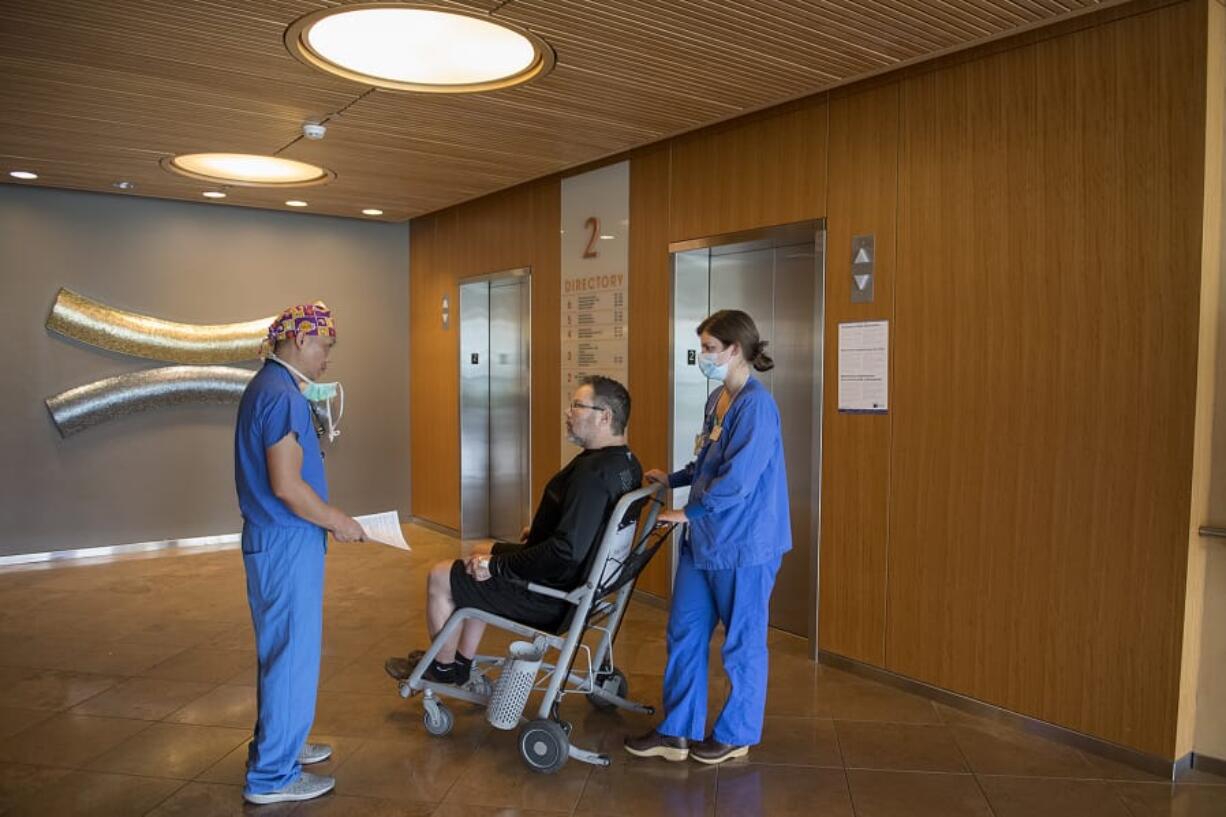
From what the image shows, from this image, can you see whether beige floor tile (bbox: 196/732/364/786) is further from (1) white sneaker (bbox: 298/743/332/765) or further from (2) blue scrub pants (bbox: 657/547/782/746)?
(2) blue scrub pants (bbox: 657/547/782/746)

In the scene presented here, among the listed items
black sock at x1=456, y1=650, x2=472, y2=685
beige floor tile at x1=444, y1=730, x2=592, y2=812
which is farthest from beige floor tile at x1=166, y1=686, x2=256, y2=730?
beige floor tile at x1=444, y1=730, x2=592, y2=812

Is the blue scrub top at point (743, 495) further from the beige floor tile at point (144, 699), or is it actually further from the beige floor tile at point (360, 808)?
the beige floor tile at point (144, 699)

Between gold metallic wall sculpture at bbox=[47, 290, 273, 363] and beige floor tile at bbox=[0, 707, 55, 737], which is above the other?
gold metallic wall sculpture at bbox=[47, 290, 273, 363]

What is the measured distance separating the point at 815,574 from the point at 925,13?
254 centimetres

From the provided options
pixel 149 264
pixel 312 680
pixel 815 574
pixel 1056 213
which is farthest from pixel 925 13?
pixel 149 264

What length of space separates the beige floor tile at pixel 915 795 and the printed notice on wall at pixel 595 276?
Result: 9.37 feet

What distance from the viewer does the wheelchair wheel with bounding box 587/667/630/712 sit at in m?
3.72

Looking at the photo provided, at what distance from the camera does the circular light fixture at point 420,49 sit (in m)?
3.51

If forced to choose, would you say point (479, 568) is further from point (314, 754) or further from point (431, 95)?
point (431, 95)

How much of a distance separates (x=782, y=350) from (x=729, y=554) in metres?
1.96

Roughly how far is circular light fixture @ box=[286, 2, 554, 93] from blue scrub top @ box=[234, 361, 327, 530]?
1.42 m

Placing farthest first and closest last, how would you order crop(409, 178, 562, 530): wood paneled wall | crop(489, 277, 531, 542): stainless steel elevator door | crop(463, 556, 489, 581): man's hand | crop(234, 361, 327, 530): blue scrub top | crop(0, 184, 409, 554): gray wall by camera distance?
crop(489, 277, 531, 542): stainless steel elevator door, crop(0, 184, 409, 554): gray wall, crop(409, 178, 562, 530): wood paneled wall, crop(463, 556, 489, 581): man's hand, crop(234, 361, 327, 530): blue scrub top

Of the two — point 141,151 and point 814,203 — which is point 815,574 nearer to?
point 814,203

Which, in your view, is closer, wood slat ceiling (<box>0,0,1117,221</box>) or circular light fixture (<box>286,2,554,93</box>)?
wood slat ceiling (<box>0,0,1117,221</box>)
